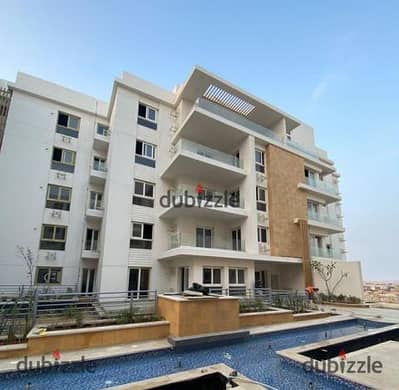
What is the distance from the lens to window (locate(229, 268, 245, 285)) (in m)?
14.2

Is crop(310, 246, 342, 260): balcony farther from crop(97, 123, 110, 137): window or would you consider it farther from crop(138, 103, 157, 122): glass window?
crop(97, 123, 110, 137): window

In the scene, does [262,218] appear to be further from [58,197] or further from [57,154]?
[57,154]

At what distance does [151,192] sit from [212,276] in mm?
6664

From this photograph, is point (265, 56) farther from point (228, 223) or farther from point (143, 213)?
point (143, 213)

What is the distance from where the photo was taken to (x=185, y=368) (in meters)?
5.75

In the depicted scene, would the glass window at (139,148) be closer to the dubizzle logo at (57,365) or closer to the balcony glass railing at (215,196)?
the balcony glass railing at (215,196)

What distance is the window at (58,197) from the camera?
613 inches

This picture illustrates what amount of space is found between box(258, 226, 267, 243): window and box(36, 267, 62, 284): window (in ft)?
42.8

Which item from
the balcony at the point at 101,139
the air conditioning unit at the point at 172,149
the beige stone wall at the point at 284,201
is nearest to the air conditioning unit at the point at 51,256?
the balcony at the point at 101,139

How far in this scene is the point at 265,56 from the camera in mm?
15117

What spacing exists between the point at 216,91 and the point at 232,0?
17.6ft

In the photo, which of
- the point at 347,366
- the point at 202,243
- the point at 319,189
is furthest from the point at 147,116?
the point at 347,366

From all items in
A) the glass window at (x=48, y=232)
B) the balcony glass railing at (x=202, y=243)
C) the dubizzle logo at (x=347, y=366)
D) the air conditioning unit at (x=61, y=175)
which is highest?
the air conditioning unit at (x=61, y=175)

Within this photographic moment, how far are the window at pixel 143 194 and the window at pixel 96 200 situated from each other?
3.37 m
